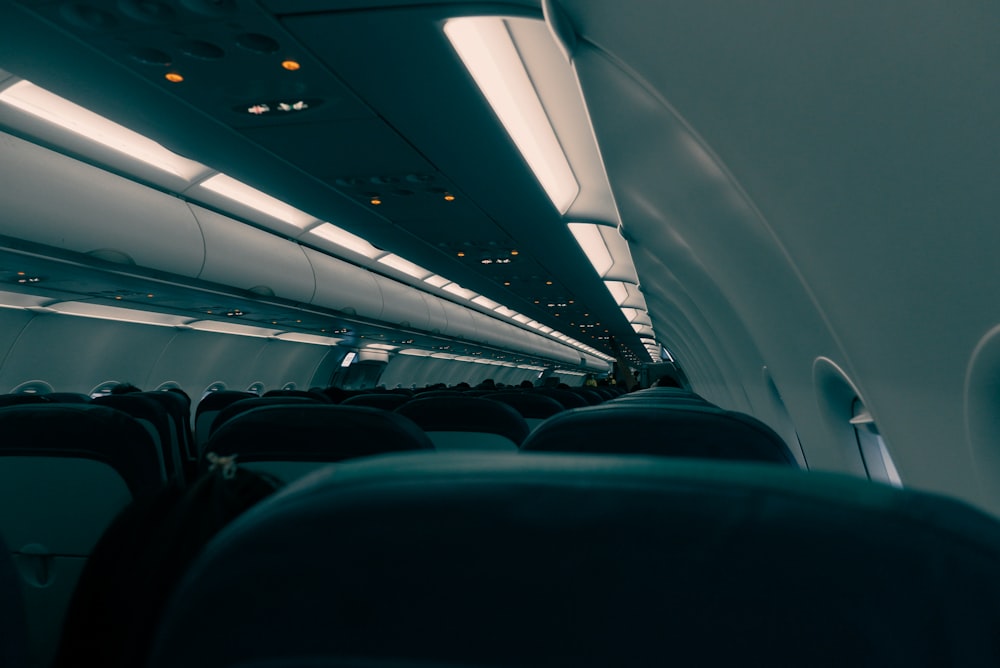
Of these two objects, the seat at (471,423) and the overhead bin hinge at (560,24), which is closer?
the overhead bin hinge at (560,24)

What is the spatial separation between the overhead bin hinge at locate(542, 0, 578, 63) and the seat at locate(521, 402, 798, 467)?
2.20 meters

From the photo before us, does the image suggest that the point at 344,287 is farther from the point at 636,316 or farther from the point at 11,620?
the point at 636,316

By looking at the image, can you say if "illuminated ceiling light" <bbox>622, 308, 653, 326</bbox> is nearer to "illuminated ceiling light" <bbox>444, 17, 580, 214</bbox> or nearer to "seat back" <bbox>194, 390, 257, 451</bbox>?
"illuminated ceiling light" <bbox>444, 17, 580, 214</bbox>

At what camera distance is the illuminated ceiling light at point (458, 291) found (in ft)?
56.1

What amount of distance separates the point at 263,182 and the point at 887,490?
7427 mm

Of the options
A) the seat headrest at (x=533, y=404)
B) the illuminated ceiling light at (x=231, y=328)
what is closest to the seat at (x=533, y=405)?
the seat headrest at (x=533, y=404)

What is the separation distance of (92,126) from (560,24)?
5258mm

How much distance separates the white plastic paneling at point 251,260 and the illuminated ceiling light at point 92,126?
0.74m

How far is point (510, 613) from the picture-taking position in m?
0.58

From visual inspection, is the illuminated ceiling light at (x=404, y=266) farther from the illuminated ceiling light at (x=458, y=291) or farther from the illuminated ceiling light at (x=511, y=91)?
the illuminated ceiling light at (x=511, y=91)

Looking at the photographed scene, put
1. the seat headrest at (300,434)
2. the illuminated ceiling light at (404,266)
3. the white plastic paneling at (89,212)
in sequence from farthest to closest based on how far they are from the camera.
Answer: the illuminated ceiling light at (404,266) < the white plastic paneling at (89,212) < the seat headrest at (300,434)

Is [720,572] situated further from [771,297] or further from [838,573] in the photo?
[771,297]

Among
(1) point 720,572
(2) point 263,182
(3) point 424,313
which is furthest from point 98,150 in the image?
(3) point 424,313

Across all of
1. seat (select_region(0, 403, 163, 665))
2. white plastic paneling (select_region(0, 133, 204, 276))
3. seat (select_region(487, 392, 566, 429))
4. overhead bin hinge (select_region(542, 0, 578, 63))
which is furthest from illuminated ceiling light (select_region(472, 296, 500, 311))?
seat (select_region(0, 403, 163, 665))
